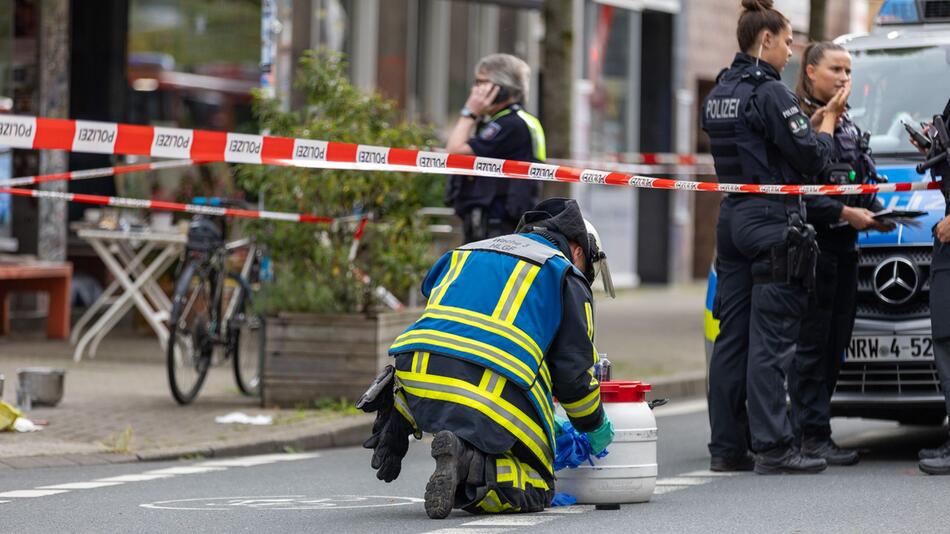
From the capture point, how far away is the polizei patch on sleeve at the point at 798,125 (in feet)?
27.4

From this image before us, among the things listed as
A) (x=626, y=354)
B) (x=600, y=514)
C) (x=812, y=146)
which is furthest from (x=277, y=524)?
(x=626, y=354)

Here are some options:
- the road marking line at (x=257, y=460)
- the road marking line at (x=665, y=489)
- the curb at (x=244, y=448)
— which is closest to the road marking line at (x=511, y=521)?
the road marking line at (x=665, y=489)

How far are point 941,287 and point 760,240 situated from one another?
84cm

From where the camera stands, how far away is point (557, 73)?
14.3m

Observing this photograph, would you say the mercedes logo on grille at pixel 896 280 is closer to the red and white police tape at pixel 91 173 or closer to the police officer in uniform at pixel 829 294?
the police officer in uniform at pixel 829 294

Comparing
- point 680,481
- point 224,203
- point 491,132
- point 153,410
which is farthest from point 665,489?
point 224,203

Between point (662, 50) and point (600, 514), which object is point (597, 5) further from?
point (600, 514)

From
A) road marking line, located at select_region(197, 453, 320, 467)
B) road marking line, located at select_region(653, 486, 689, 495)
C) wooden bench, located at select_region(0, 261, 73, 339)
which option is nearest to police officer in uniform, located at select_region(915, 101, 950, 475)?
road marking line, located at select_region(653, 486, 689, 495)

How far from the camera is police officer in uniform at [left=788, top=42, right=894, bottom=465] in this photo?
8883 millimetres

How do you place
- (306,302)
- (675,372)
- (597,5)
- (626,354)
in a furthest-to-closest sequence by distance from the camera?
(597,5), (626,354), (675,372), (306,302)

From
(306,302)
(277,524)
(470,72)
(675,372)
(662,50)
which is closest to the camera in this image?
(277,524)

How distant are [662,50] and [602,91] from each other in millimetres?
1571

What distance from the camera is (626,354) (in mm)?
15117

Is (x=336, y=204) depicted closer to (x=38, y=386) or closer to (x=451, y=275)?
(x=38, y=386)
